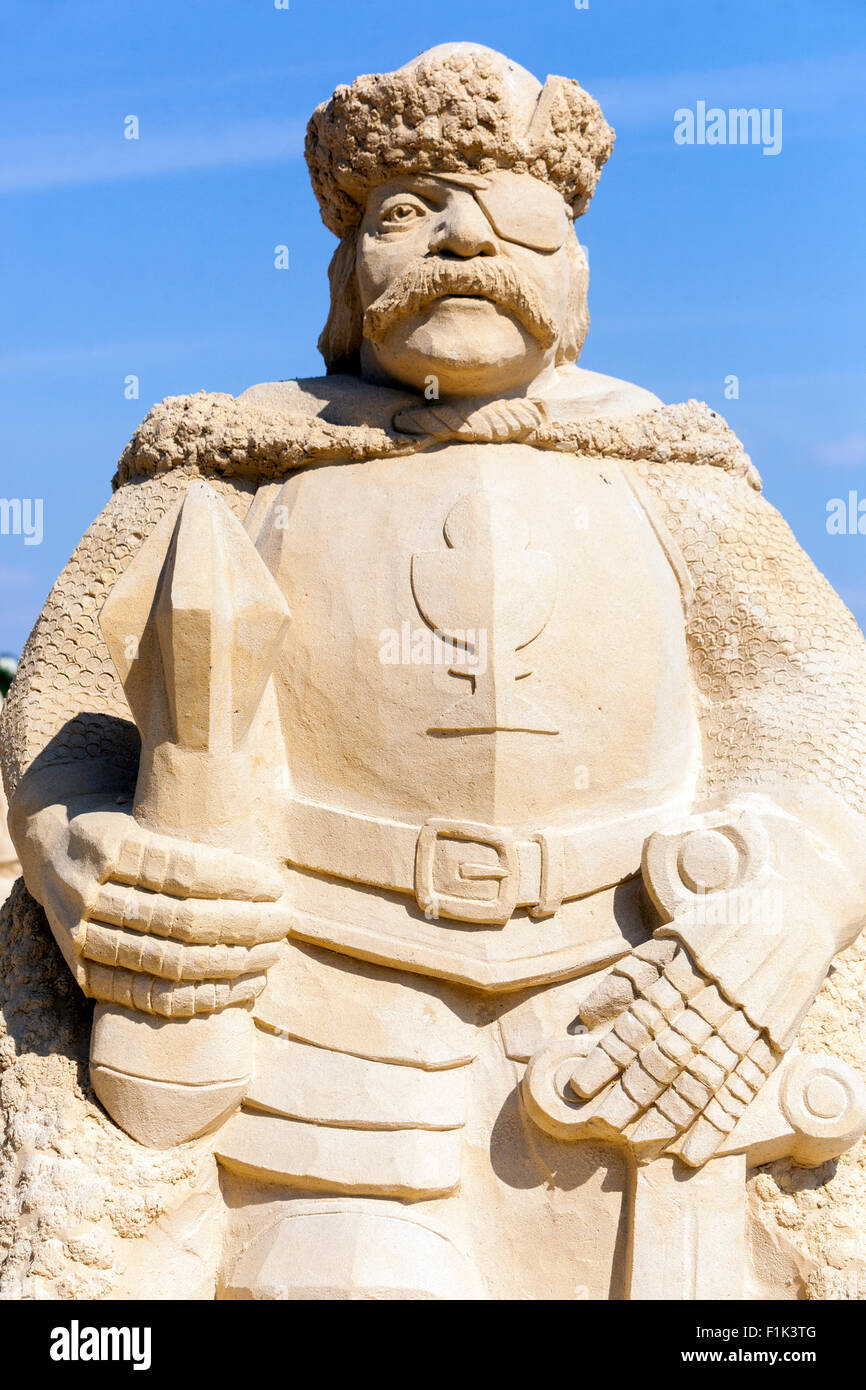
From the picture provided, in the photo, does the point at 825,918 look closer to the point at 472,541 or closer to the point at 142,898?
the point at 472,541

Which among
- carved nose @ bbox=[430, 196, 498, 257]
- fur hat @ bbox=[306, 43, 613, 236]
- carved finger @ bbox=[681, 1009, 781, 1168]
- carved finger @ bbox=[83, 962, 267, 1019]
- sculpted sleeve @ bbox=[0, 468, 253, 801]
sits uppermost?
fur hat @ bbox=[306, 43, 613, 236]

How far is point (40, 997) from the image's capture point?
15.5 ft

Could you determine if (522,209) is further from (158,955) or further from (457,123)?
(158,955)

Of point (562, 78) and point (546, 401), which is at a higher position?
point (562, 78)

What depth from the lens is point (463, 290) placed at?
4.50 metres

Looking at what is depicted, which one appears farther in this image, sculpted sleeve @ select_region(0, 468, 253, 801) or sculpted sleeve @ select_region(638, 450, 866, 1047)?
sculpted sleeve @ select_region(0, 468, 253, 801)

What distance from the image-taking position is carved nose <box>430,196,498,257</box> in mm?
4496

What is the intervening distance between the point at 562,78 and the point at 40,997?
107 inches

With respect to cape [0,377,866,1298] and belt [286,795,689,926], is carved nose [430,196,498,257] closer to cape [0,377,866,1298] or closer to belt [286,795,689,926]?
cape [0,377,866,1298]

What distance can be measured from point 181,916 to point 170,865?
12 centimetres

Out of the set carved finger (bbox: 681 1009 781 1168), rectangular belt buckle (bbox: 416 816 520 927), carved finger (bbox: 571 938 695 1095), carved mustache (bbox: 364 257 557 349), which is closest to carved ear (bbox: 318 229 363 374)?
carved mustache (bbox: 364 257 557 349)

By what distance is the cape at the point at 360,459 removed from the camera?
443 centimetres

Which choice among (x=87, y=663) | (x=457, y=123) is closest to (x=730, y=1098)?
(x=87, y=663)

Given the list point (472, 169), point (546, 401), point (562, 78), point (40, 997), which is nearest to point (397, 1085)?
point (40, 997)
